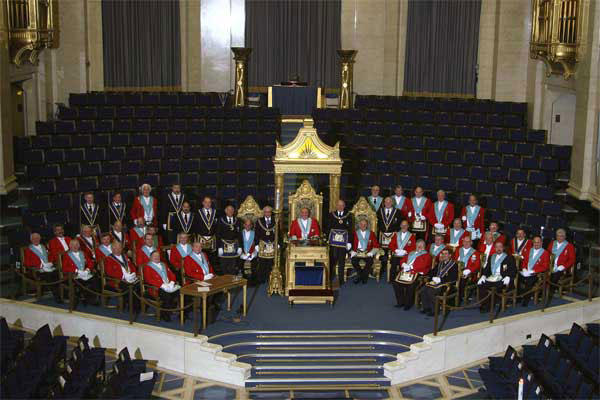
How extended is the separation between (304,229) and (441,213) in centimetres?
338

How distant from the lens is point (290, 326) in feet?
56.1

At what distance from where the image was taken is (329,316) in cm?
1770

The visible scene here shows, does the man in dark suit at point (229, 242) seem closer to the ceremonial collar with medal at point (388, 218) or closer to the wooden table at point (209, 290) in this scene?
the wooden table at point (209, 290)

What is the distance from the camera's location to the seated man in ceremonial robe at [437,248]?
60.8ft

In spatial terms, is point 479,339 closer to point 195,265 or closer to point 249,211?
point 195,265

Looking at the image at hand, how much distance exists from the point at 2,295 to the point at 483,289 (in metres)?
9.34

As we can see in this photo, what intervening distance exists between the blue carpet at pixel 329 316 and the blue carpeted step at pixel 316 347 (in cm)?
48

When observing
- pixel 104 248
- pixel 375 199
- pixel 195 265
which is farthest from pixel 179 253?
pixel 375 199

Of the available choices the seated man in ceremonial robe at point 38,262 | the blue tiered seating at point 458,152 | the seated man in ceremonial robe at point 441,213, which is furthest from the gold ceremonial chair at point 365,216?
the seated man in ceremonial robe at point 38,262

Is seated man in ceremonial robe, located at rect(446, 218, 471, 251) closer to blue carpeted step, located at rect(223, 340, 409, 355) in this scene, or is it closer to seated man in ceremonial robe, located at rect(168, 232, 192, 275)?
blue carpeted step, located at rect(223, 340, 409, 355)

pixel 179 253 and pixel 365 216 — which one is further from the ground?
pixel 365 216

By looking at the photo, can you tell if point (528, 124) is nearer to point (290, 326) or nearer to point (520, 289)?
point (520, 289)

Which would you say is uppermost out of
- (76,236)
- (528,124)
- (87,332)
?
(528,124)

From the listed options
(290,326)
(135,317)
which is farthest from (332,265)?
(135,317)
